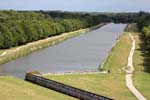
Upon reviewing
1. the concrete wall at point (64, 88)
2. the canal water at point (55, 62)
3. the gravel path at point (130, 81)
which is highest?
the concrete wall at point (64, 88)

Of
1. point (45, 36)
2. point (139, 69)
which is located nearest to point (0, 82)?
point (139, 69)

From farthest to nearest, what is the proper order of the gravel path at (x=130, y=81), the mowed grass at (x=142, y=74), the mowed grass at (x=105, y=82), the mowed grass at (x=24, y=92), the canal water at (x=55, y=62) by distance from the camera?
1. the canal water at (x=55, y=62)
2. the mowed grass at (x=142, y=74)
3. the mowed grass at (x=105, y=82)
4. the gravel path at (x=130, y=81)
5. the mowed grass at (x=24, y=92)

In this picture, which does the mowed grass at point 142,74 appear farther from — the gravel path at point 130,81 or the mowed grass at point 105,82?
the mowed grass at point 105,82

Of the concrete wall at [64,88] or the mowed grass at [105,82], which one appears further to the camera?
the mowed grass at [105,82]

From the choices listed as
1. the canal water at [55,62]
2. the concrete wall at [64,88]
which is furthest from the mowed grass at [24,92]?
the canal water at [55,62]

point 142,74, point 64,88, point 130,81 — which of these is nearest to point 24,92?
point 64,88

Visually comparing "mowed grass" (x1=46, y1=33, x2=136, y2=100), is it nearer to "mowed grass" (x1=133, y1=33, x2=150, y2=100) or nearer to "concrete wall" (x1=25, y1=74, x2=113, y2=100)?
"mowed grass" (x1=133, y1=33, x2=150, y2=100)

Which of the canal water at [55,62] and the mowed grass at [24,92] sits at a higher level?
the mowed grass at [24,92]

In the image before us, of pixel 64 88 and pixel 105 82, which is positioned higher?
pixel 64 88

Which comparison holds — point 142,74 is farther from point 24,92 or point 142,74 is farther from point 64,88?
point 24,92
